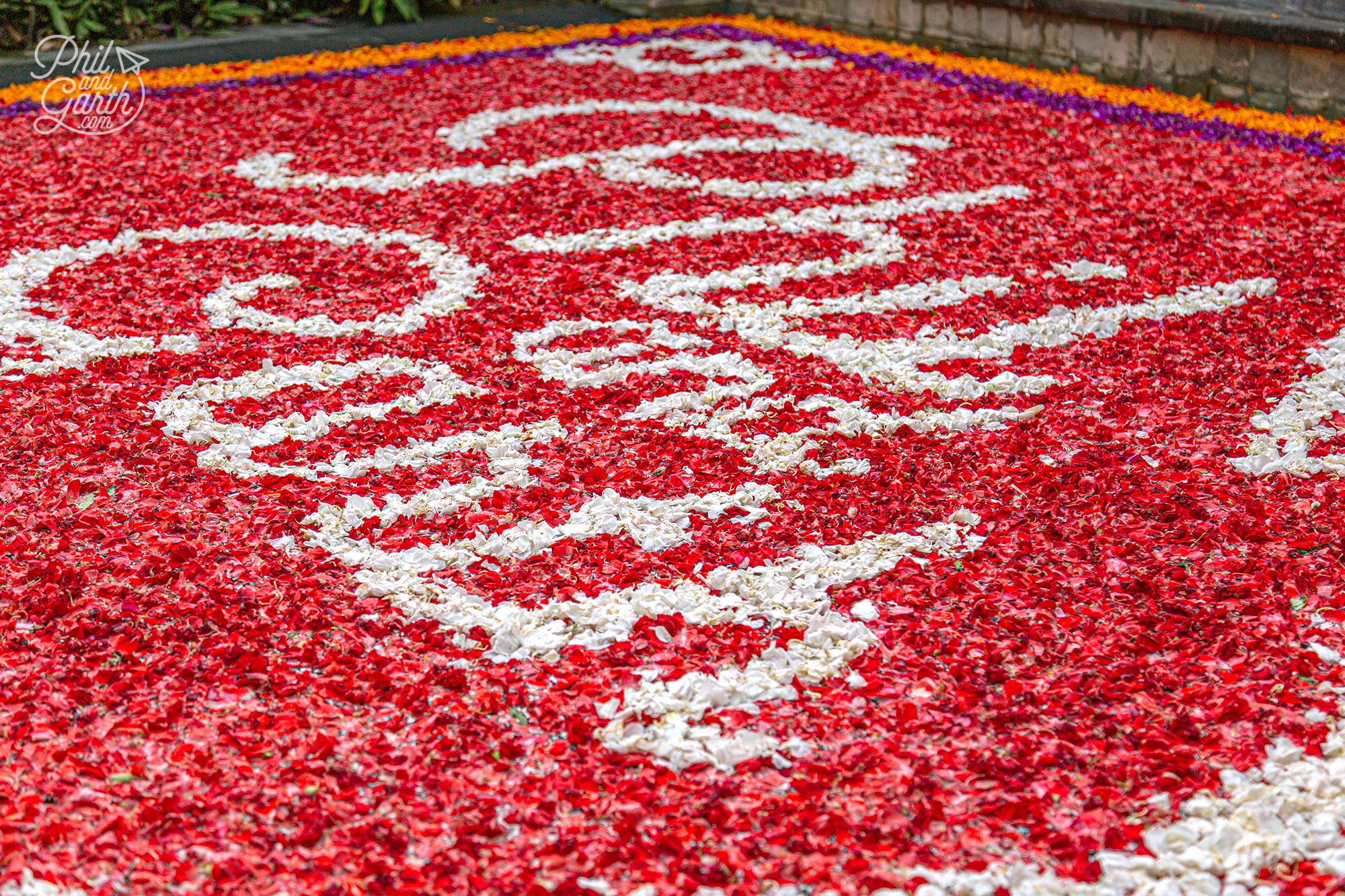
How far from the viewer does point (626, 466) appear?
396 cm

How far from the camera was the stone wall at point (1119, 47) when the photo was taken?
7824mm

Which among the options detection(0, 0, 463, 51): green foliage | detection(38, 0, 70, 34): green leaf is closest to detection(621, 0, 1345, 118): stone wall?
detection(0, 0, 463, 51): green foliage

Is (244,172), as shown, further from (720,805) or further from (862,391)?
(720,805)

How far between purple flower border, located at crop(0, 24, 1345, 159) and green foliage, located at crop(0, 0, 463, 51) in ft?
5.07

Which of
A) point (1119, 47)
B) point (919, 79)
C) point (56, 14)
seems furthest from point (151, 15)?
point (1119, 47)

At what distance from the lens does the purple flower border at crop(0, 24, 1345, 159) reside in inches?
294

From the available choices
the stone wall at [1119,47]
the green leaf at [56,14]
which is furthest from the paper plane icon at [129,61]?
the stone wall at [1119,47]

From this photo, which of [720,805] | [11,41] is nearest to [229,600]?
[720,805]

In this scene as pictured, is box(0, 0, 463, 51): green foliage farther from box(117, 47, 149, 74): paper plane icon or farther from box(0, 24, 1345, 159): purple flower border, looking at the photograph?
box(0, 24, 1345, 159): purple flower border

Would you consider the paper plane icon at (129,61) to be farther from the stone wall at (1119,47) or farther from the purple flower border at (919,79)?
the stone wall at (1119,47)

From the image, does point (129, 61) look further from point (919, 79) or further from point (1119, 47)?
point (1119, 47)

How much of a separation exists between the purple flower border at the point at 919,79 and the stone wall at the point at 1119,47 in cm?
46

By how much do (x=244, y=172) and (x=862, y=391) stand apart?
4319 millimetres

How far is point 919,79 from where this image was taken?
31.2 feet
